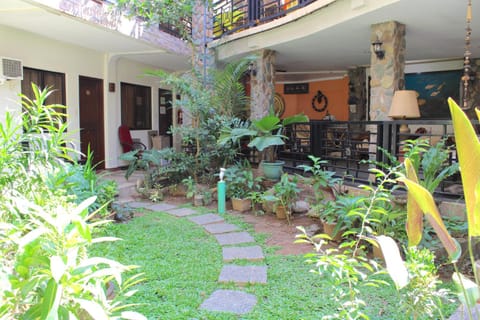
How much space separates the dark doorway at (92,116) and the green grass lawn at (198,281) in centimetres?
383

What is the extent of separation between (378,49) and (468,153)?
4.66 metres

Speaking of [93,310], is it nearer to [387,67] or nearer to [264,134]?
[264,134]

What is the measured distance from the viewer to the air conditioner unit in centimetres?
528

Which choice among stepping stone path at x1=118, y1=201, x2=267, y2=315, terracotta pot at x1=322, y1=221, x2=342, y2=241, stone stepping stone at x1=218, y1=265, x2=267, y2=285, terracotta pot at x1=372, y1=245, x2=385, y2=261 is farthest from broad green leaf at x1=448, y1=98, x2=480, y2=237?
terracotta pot at x1=322, y1=221, x2=342, y2=241

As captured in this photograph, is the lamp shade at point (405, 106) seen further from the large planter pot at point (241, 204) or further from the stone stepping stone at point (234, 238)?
the stone stepping stone at point (234, 238)

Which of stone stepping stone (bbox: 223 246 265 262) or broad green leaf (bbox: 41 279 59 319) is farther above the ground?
broad green leaf (bbox: 41 279 59 319)

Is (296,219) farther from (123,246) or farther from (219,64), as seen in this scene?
(219,64)

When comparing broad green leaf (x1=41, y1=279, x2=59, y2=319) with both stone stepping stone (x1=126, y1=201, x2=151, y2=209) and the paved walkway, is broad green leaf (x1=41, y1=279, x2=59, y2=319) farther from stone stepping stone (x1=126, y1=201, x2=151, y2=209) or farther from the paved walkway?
stone stepping stone (x1=126, y1=201, x2=151, y2=209)

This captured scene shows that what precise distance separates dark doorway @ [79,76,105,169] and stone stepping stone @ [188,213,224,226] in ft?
11.5

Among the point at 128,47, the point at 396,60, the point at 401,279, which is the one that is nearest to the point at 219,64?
the point at 128,47

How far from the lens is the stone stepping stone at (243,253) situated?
3.21 meters

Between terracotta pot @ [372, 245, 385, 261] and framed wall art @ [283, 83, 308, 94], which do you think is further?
framed wall art @ [283, 83, 308, 94]

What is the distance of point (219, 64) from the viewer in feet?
27.4

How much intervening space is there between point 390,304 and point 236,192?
9.78 feet
